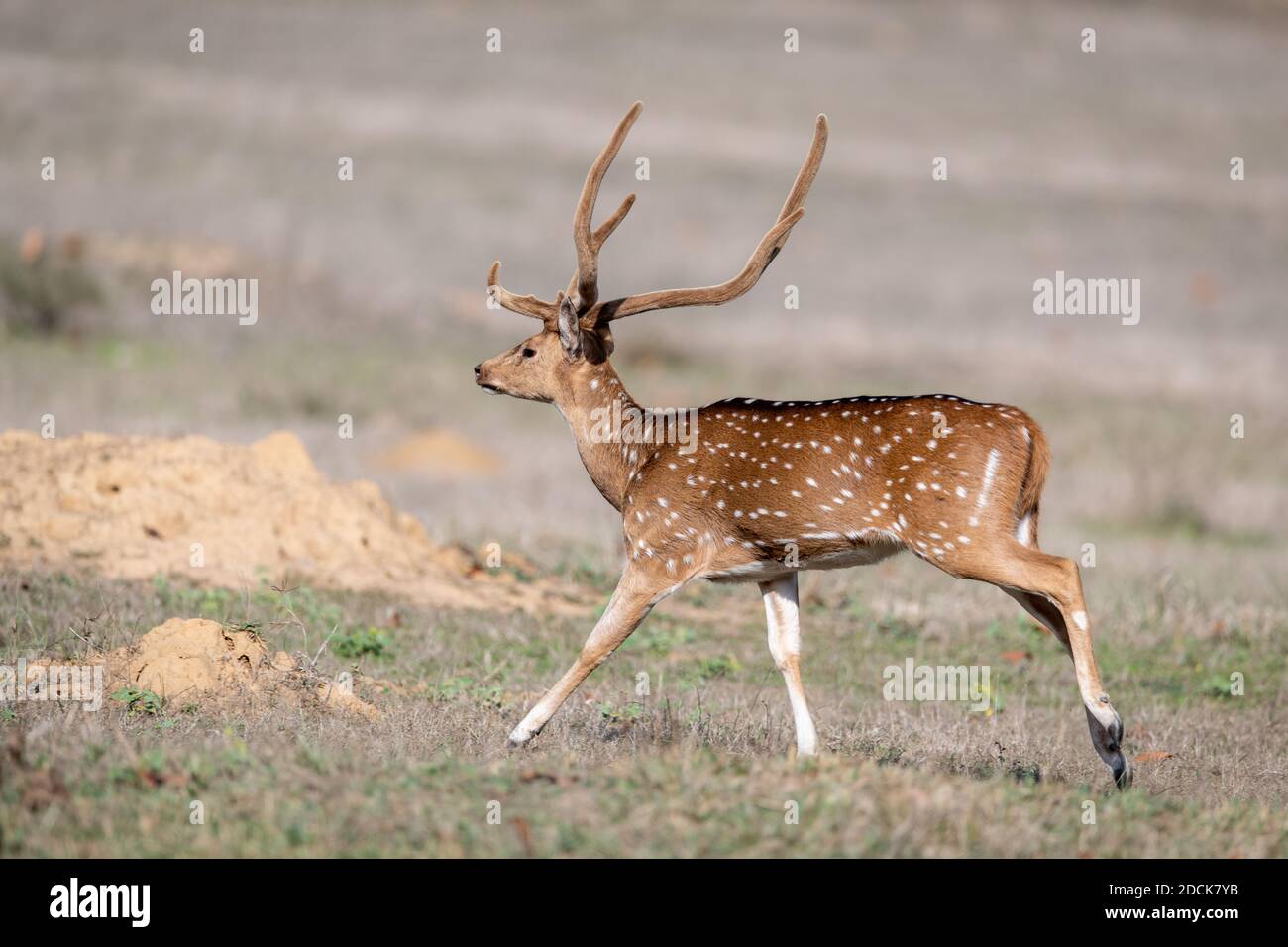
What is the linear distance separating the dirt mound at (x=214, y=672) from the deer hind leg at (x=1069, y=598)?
330 centimetres

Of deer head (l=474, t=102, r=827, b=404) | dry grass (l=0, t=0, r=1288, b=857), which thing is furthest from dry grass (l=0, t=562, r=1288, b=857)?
deer head (l=474, t=102, r=827, b=404)

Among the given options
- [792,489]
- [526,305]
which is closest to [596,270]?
[526,305]

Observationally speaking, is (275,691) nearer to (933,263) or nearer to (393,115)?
(933,263)

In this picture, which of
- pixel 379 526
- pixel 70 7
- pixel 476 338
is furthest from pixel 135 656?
pixel 70 7

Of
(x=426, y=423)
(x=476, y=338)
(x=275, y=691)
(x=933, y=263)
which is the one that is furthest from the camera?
(x=933, y=263)

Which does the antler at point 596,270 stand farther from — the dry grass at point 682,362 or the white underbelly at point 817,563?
the dry grass at point 682,362

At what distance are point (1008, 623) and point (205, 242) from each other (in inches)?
777

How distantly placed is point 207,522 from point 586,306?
3872mm

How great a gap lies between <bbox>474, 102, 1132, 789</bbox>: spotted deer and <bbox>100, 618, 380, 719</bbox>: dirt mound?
51.1 inches

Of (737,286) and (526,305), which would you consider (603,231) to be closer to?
(526,305)

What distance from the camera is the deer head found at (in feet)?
29.3

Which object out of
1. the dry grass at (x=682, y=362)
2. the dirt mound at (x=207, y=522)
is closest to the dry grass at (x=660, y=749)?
the dry grass at (x=682, y=362)
